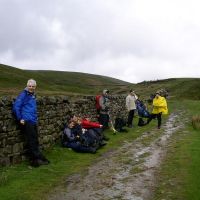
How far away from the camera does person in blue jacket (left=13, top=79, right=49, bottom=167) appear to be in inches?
524

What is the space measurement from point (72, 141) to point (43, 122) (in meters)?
1.31

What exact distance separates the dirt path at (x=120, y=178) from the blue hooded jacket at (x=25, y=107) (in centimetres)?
239

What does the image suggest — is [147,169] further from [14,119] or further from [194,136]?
[194,136]

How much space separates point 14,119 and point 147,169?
13.8 feet

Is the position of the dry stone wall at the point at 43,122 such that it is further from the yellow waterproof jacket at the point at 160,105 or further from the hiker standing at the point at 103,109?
the yellow waterproof jacket at the point at 160,105

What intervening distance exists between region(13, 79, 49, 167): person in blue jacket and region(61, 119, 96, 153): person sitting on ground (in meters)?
2.61

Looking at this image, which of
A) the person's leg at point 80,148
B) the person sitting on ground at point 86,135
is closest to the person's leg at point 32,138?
the person's leg at point 80,148

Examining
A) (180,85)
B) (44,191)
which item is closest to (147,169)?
(44,191)

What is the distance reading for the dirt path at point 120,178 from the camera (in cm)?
1031

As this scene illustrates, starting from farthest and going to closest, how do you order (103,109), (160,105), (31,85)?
(160,105) → (103,109) → (31,85)

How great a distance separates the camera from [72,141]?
16594 millimetres

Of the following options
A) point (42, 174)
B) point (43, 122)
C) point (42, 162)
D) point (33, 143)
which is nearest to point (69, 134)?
point (43, 122)

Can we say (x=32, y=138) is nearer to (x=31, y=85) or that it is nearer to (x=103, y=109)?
(x=31, y=85)

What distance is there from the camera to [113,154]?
16016 millimetres
